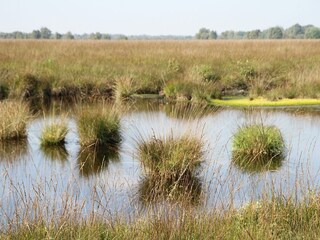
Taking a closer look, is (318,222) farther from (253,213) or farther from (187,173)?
(187,173)

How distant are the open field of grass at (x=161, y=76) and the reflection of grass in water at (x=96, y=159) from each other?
13.1ft

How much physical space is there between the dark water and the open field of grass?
3167 mm

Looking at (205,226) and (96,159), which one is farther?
(96,159)

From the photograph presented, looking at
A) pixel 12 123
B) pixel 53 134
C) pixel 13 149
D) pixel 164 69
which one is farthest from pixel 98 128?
pixel 164 69

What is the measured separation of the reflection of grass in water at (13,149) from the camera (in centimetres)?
775

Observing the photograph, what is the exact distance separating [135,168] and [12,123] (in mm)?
3105

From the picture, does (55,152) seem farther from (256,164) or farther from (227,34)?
(227,34)

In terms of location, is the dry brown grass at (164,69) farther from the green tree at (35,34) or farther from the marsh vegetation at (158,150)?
the green tree at (35,34)

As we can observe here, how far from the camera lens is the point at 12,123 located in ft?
29.3

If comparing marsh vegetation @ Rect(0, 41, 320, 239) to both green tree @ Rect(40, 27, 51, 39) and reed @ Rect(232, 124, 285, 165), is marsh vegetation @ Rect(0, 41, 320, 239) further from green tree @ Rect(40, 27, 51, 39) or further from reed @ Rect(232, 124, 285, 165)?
green tree @ Rect(40, 27, 51, 39)

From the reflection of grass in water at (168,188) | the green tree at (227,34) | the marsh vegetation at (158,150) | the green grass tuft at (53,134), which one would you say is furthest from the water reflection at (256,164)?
the green tree at (227,34)

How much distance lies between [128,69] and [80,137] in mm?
8097

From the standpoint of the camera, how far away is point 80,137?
8672 millimetres

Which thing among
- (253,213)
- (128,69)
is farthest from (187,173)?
(128,69)
